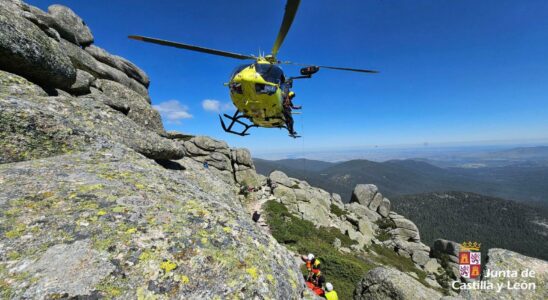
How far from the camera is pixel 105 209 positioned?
14.6 feet

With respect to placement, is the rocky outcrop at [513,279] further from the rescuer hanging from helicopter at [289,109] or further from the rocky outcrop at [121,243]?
the rescuer hanging from helicopter at [289,109]

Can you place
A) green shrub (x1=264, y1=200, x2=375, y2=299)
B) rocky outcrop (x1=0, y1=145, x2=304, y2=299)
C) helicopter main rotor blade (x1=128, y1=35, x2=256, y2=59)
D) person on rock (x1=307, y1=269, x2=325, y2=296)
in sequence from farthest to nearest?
green shrub (x1=264, y1=200, x2=375, y2=299), person on rock (x1=307, y1=269, x2=325, y2=296), helicopter main rotor blade (x1=128, y1=35, x2=256, y2=59), rocky outcrop (x1=0, y1=145, x2=304, y2=299)

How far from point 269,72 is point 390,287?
14.1 m

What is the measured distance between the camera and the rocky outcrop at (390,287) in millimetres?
13609

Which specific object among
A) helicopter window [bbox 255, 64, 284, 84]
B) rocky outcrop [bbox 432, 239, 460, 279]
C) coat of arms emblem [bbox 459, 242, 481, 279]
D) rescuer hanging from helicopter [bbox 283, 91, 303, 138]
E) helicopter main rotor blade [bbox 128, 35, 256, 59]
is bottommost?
rocky outcrop [bbox 432, 239, 460, 279]

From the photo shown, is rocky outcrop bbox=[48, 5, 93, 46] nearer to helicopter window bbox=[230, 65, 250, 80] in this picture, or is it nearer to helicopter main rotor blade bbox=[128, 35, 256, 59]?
helicopter main rotor blade bbox=[128, 35, 256, 59]

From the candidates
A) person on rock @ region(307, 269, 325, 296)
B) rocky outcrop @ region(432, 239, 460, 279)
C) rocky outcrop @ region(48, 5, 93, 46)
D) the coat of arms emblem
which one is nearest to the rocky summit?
person on rock @ region(307, 269, 325, 296)

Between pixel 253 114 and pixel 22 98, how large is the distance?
38.9ft

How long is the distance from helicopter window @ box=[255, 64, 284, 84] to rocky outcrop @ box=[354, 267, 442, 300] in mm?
13285

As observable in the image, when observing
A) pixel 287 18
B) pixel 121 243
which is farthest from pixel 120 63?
pixel 121 243

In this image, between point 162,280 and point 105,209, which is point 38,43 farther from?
point 162,280

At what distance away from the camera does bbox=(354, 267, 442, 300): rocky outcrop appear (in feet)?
44.7

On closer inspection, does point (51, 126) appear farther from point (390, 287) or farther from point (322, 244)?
point (322, 244)

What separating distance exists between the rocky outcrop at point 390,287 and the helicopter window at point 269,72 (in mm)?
13285
